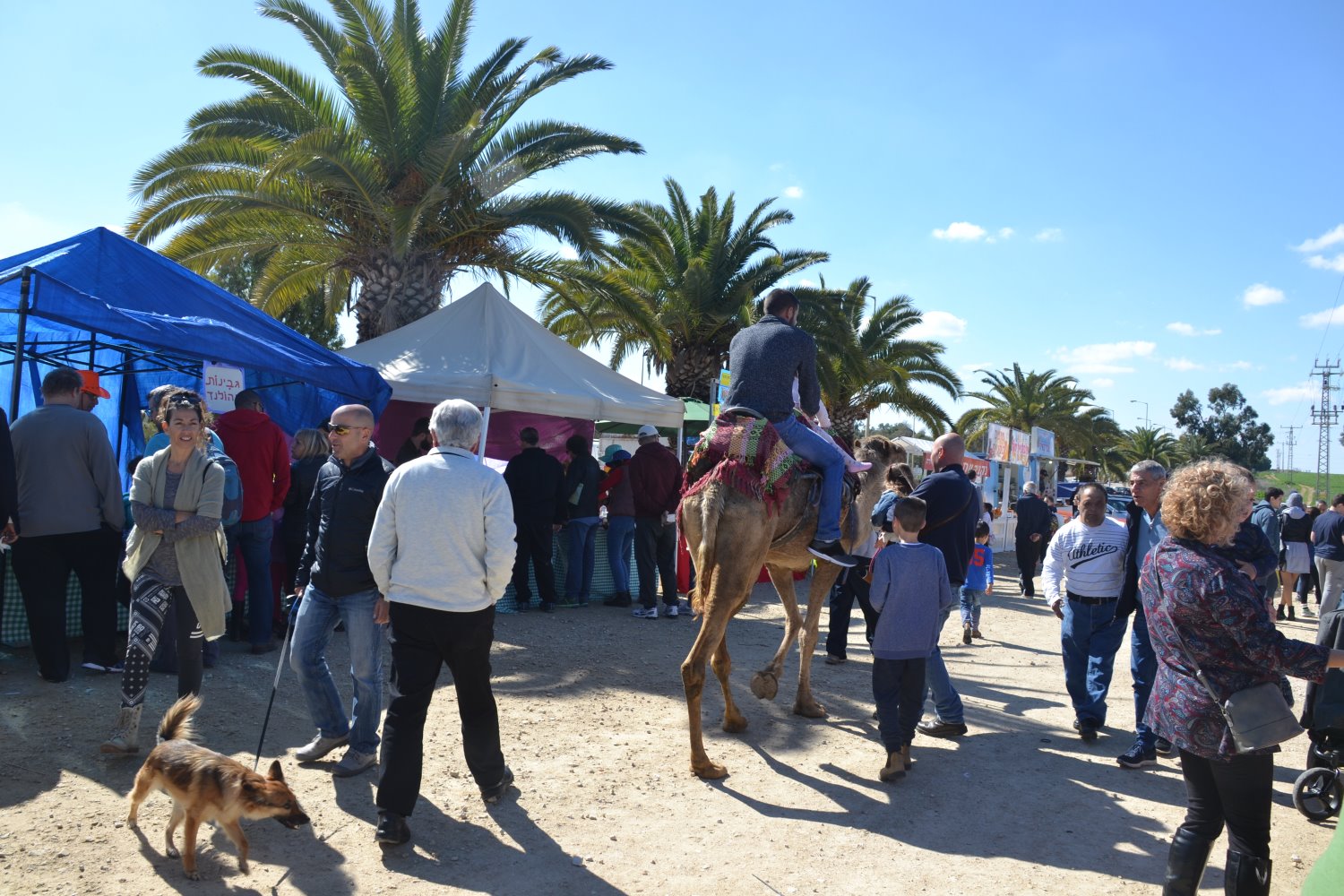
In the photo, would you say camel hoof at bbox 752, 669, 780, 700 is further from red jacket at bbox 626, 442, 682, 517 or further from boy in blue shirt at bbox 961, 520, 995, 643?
boy in blue shirt at bbox 961, 520, 995, 643

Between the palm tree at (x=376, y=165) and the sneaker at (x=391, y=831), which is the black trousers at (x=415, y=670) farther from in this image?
the palm tree at (x=376, y=165)

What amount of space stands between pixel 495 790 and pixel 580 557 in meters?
6.61

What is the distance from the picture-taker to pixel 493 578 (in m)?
4.21

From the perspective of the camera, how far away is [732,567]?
573 centimetres

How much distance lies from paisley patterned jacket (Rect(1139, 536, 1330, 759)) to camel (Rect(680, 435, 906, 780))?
8.59 feet

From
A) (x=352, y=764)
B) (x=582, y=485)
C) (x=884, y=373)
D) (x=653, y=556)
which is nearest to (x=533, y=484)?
(x=582, y=485)

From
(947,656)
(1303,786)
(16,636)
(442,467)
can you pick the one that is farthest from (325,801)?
(947,656)

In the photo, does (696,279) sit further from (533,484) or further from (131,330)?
(131,330)

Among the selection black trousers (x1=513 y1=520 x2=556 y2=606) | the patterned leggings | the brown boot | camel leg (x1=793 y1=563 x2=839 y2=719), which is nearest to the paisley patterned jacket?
the brown boot

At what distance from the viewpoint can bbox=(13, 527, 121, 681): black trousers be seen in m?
6.33

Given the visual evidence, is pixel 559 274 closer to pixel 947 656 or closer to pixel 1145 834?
pixel 947 656

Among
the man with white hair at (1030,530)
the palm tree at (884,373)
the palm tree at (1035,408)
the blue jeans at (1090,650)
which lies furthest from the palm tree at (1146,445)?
the blue jeans at (1090,650)

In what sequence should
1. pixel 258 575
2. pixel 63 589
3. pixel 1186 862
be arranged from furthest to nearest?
pixel 258 575, pixel 63 589, pixel 1186 862

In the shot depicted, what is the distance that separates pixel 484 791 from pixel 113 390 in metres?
7.76
